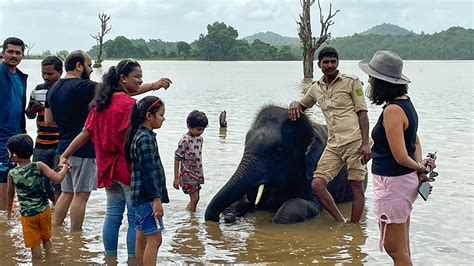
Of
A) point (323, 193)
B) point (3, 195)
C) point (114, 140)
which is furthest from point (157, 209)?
point (3, 195)

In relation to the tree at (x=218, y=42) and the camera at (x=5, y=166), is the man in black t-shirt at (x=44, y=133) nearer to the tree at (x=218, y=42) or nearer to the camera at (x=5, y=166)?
the camera at (x=5, y=166)

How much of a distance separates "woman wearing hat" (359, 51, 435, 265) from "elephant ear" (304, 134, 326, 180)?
121 inches

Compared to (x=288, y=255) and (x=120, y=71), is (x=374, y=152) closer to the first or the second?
(x=288, y=255)

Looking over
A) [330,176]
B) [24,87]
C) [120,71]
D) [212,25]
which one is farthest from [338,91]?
[212,25]

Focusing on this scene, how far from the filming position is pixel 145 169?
509cm

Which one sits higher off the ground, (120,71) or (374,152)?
(120,71)

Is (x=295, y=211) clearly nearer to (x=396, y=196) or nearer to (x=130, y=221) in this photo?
(x=130, y=221)

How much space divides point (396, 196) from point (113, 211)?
2.57 metres

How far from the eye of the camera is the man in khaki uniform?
23.8 feet

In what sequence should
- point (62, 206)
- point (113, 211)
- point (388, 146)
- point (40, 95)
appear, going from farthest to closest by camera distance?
1. point (40, 95)
2. point (62, 206)
3. point (113, 211)
4. point (388, 146)

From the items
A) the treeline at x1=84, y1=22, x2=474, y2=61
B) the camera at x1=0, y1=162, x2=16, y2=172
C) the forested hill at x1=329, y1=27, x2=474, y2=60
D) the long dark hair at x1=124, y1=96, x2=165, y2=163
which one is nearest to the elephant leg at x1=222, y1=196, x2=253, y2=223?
the camera at x1=0, y1=162, x2=16, y2=172

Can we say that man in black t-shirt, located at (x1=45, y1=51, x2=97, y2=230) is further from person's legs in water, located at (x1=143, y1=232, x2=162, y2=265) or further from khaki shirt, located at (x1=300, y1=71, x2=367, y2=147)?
khaki shirt, located at (x1=300, y1=71, x2=367, y2=147)

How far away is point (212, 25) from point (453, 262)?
375 ft

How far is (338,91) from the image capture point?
7.34 meters
